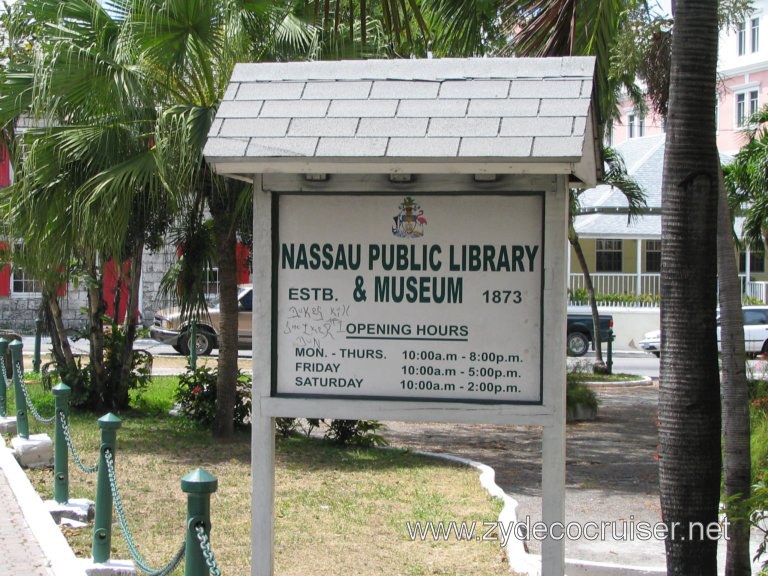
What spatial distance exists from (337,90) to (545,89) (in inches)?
42.3

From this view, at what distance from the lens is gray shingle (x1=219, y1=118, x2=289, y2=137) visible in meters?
5.08

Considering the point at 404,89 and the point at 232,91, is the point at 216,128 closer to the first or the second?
the point at 232,91

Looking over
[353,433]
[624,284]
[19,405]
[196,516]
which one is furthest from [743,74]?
[196,516]

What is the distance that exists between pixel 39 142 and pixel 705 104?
323 inches

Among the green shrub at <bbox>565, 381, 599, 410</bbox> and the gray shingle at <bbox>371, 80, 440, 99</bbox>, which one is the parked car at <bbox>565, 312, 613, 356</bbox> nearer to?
the green shrub at <bbox>565, 381, 599, 410</bbox>

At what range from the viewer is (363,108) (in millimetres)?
5117

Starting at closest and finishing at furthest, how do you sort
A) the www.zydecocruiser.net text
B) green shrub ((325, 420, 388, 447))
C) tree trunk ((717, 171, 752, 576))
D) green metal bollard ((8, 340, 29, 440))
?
tree trunk ((717, 171, 752, 576)) → the www.zydecocruiser.net text → green metal bollard ((8, 340, 29, 440)) → green shrub ((325, 420, 388, 447))

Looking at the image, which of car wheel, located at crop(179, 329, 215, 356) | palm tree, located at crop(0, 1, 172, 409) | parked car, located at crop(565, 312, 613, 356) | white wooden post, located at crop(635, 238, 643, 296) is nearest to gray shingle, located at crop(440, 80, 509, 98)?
palm tree, located at crop(0, 1, 172, 409)

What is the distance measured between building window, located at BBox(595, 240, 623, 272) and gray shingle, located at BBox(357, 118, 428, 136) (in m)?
32.0

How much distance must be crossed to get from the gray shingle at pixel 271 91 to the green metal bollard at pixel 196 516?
217cm

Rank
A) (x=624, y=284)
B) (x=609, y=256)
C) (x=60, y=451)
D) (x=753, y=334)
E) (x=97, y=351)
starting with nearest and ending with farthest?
(x=60, y=451)
(x=97, y=351)
(x=753, y=334)
(x=624, y=284)
(x=609, y=256)

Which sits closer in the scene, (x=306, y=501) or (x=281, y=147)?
(x=281, y=147)

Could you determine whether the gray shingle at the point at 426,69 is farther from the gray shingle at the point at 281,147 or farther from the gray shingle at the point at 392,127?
the gray shingle at the point at 281,147

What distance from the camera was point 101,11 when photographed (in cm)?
1089
